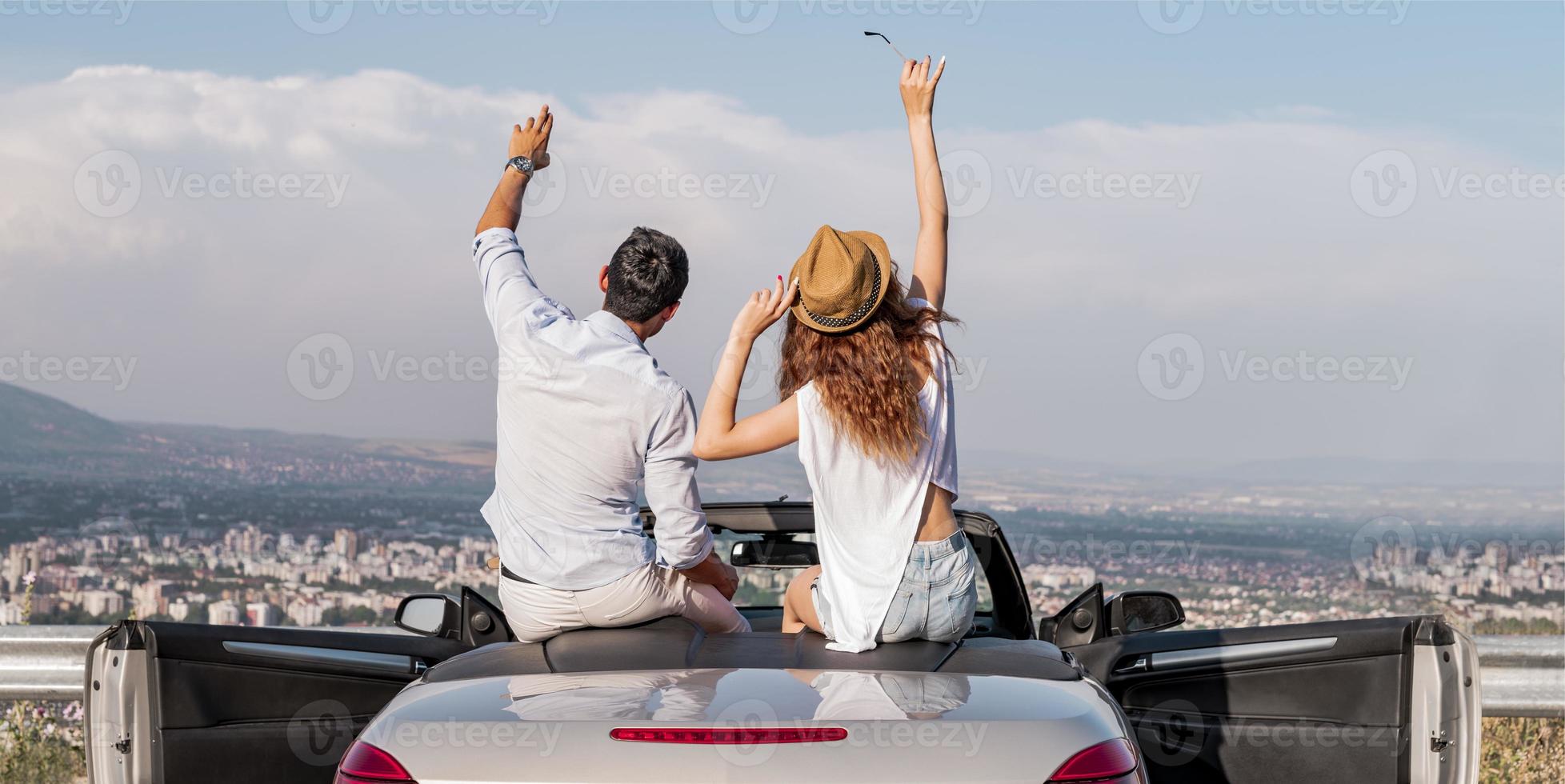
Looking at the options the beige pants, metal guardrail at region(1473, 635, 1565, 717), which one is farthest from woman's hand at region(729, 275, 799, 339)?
metal guardrail at region(1473, 635, 1565, 717)

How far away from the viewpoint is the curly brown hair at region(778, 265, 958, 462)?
3.43 meters

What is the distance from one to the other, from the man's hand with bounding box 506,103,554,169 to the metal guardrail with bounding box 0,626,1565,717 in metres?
1.92

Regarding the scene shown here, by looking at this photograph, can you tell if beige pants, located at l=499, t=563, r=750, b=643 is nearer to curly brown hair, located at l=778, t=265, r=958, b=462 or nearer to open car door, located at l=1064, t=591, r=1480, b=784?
curly brown hair, located at l=778, t=265, r=958, b=462

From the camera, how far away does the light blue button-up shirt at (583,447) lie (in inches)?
152

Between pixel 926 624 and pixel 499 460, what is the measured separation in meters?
1.46

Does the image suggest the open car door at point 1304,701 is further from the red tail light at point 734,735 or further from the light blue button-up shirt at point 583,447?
the light blue button-up shirt at point 583,447

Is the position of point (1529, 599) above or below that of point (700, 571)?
below

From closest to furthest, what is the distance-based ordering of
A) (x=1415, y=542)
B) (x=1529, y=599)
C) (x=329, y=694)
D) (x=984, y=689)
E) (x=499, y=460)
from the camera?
(x=984, y=689) → (x=329, y=694) → (x=499, y=460) → (x=1529, y=599) → (x=1415, y=542)

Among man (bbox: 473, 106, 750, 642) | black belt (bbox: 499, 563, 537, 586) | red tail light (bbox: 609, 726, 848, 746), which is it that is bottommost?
red tail light (bbox: 609, 726, 848, 746)

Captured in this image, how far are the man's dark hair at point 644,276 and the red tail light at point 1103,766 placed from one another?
2.12 meters

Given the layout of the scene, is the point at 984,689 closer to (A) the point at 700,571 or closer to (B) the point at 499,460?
(A) the point at 700,571

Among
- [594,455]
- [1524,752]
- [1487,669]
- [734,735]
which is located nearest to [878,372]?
[594,455]

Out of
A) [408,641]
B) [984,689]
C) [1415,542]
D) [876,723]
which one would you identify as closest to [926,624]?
[984,689]

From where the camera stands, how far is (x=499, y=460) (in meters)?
4.09
